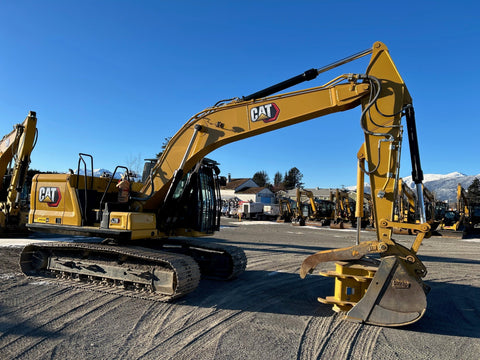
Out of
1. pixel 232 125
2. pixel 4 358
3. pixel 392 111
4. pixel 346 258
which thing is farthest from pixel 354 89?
pixel 4 358

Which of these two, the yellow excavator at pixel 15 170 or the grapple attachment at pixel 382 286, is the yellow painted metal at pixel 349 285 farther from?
the yellow excavator at pixel 15 170

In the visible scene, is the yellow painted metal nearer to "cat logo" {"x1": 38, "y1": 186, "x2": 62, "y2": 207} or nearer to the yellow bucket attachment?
the yellow bucket attachment

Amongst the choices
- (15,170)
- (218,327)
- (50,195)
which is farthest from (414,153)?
(15,170)

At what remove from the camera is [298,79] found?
638 cm

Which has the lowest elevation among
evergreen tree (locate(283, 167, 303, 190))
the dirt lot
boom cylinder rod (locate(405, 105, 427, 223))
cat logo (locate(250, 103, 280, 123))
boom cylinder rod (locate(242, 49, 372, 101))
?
the dirt lot

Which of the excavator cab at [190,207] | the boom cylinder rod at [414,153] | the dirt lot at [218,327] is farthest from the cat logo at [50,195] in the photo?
the boom cylinder rod at [414,153]

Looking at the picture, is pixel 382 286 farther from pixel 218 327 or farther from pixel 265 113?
pixel 265 113

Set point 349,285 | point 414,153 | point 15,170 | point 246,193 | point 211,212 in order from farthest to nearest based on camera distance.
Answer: point 246,193, point 15,170, point 211,212, point 414,153, point 349,285

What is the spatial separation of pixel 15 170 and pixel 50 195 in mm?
6892

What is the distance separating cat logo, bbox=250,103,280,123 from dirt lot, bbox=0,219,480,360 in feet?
10.8

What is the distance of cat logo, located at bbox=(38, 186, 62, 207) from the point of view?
746cm

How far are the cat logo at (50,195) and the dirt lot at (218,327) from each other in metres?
1.62

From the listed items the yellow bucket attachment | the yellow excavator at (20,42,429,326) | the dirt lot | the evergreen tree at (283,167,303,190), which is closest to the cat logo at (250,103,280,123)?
the yellow excavator at (20,42,429,326)

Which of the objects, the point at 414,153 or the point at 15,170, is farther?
the point at 15,170
